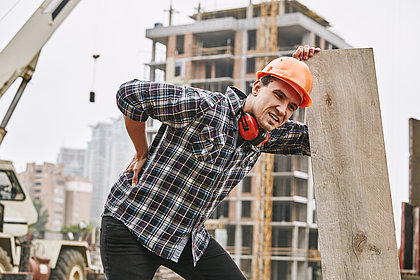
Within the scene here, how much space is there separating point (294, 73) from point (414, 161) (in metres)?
1.80

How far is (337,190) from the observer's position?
4.72ft

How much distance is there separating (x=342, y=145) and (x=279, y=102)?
0.58 ft

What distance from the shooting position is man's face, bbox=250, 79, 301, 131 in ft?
4.80

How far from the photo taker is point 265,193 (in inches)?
989

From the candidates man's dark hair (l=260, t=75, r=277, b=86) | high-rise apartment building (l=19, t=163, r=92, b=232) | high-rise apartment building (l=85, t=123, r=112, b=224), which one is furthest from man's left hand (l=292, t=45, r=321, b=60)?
high-rise apartment building (l=85, t=123, r=112, b=224)

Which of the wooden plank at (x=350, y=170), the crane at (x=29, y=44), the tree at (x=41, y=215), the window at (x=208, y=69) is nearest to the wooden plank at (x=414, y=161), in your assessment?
the wooden plank at (x=350, y=170)

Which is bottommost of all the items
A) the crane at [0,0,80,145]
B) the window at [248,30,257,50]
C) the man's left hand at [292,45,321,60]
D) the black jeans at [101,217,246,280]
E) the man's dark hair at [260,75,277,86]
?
the black jeans at [101,217,246,280]

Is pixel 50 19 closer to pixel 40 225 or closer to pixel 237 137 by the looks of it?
pixel 237 137

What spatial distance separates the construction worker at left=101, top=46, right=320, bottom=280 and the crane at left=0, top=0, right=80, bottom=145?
17.7 feet

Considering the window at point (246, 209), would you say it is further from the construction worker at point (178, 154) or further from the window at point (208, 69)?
the construction worker at point (178, 154)

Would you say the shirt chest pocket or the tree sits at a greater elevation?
the tree

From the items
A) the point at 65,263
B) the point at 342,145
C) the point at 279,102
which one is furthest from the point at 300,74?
the point at 65,263

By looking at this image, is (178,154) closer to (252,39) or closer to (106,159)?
(106,159)

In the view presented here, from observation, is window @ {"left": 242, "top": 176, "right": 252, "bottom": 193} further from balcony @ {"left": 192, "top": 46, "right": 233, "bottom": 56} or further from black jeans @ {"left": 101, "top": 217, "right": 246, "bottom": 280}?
black jeans @ {"left": 101, "top": 217, "right": 246, "bottom": 280}
